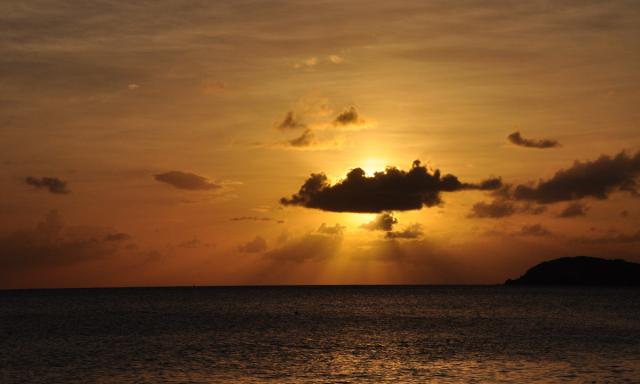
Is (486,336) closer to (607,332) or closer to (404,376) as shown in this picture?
(607,332)

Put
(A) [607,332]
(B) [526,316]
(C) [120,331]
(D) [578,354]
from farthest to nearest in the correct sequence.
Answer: (B) [526,316] → (C) [120,331] → (A) [607,332] → (D) [578,354]

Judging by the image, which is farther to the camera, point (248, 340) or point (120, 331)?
point (120, 331)

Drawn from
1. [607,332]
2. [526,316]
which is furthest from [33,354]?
[526,316]

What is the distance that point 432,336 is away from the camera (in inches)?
4697

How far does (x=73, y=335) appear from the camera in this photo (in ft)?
413

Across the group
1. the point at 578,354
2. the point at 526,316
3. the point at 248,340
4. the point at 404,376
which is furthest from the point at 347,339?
the point at 526,316

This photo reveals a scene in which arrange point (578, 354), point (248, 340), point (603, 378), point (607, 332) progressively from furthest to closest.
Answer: point (607, 332) → point (248, 340) → point (578, 354) → point (603, 378)

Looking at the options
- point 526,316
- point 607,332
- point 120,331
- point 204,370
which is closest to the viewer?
point 204,370

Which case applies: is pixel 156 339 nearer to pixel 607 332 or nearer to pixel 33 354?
pixel 33 354

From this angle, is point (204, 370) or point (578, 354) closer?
point (204, 370)

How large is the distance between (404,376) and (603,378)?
17.9 meters

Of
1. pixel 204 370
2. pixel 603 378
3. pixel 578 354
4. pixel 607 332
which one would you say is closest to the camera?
pixel 603 378

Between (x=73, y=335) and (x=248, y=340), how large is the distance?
Answer: 31993 mm

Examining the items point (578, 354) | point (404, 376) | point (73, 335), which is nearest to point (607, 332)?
point (578, 354)
